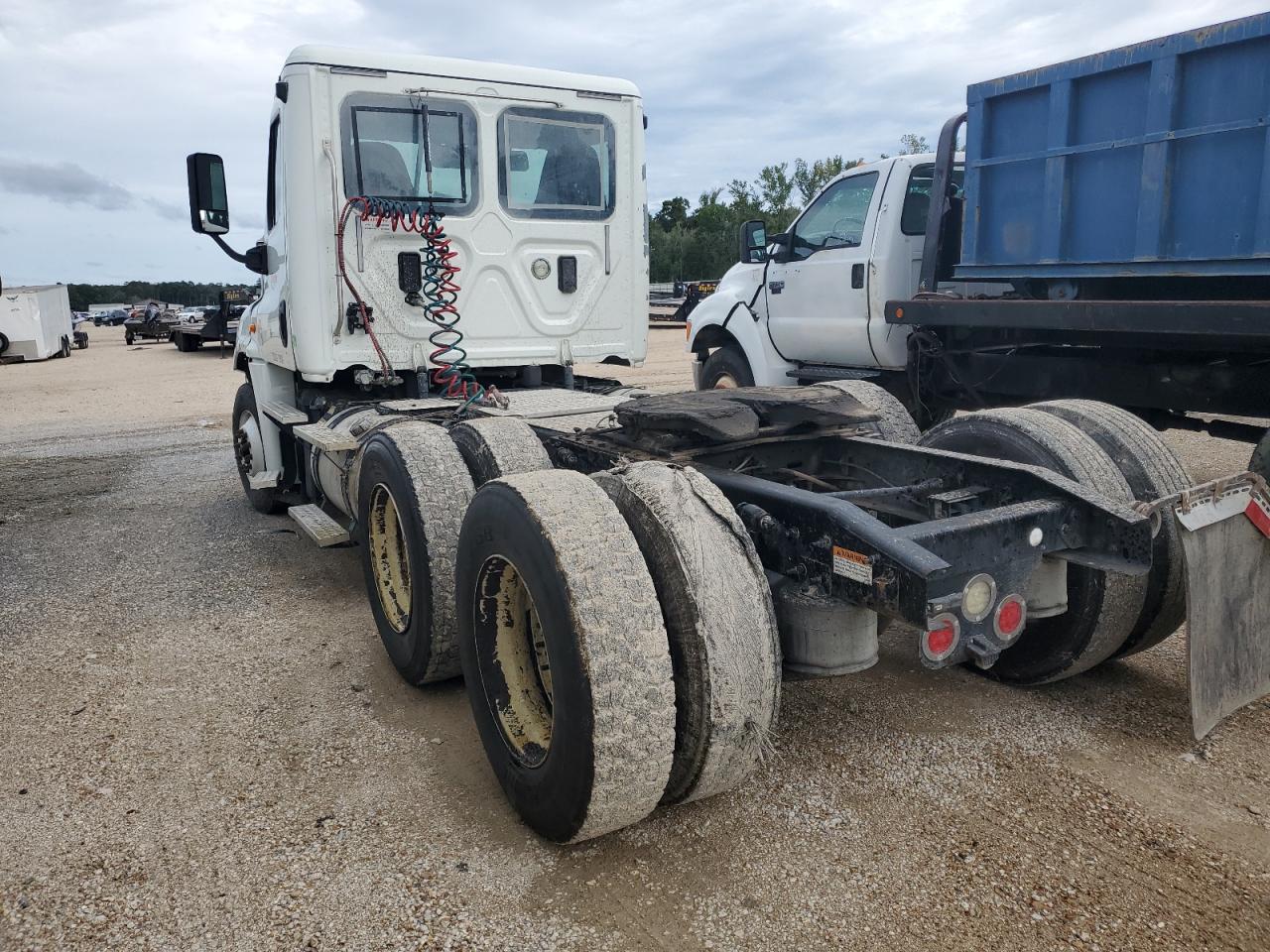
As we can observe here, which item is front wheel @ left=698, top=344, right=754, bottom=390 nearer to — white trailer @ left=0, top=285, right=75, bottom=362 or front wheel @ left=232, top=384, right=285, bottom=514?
front wheel @ left=232, top=384, right=285, bottom=514

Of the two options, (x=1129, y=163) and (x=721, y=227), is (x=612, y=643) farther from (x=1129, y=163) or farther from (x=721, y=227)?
(x=721, y=227)

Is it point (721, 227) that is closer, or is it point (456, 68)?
point (456, 68)

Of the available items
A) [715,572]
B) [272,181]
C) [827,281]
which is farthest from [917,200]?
[715,572]


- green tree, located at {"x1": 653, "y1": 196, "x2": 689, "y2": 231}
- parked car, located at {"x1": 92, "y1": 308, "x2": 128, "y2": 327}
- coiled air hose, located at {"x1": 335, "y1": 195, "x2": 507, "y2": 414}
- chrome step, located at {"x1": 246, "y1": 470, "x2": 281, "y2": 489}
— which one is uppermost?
green tree, located at {"x1": 653, "y1": 196, "x2": 689, "y2": 231}

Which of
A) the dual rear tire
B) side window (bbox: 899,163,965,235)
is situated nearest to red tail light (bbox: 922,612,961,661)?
the dual rear tire

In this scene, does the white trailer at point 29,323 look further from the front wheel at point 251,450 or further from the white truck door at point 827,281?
the white truck door at point 827,281

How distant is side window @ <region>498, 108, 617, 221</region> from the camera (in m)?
5.58

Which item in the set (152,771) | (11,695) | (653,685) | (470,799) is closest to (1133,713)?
(653,685)

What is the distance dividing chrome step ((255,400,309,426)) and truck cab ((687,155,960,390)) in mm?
3987

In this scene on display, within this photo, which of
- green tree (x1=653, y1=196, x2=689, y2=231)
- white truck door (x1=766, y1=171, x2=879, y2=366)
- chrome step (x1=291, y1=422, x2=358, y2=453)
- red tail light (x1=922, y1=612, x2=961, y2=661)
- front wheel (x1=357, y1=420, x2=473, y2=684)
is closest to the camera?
red tail light (x1=922, y1=612, x2=961, y2=661)

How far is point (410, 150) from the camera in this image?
5.37 m

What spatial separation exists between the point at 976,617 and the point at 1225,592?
103cm

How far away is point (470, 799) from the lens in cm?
313

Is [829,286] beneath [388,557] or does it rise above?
above
